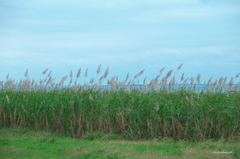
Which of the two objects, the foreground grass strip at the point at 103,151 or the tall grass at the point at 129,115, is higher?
the tall grass at the point at 129,115

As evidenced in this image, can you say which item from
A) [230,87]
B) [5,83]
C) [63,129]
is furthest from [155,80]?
[5,83]

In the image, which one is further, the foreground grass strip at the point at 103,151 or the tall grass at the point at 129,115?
the tall grass at the point at 129,115

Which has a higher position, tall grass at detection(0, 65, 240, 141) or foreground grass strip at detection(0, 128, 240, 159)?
tall grass at detection(0, 65, 240, 141)

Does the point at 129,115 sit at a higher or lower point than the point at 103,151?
higher

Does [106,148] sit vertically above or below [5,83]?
below

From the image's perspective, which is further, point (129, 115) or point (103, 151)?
point (129, 115)

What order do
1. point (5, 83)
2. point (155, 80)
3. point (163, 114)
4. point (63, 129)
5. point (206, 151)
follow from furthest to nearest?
1. point (5, 83)
2. point (155, 80)
3. point (63, 129)
4. point (163, 114)
5. point (206, 151)

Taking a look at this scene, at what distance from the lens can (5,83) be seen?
31.1 ft

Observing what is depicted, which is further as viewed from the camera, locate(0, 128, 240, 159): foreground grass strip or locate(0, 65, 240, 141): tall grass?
locate(0, 65, 240, 141): tall grass

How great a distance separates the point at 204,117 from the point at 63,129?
137 inches

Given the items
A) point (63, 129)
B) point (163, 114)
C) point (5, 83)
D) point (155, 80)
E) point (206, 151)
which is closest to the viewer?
point (206, 151)

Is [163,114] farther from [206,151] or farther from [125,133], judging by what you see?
[206,151]

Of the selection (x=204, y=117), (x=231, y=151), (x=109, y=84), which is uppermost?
(x=109, y=84)

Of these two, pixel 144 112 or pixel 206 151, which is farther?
pixel 144 112
